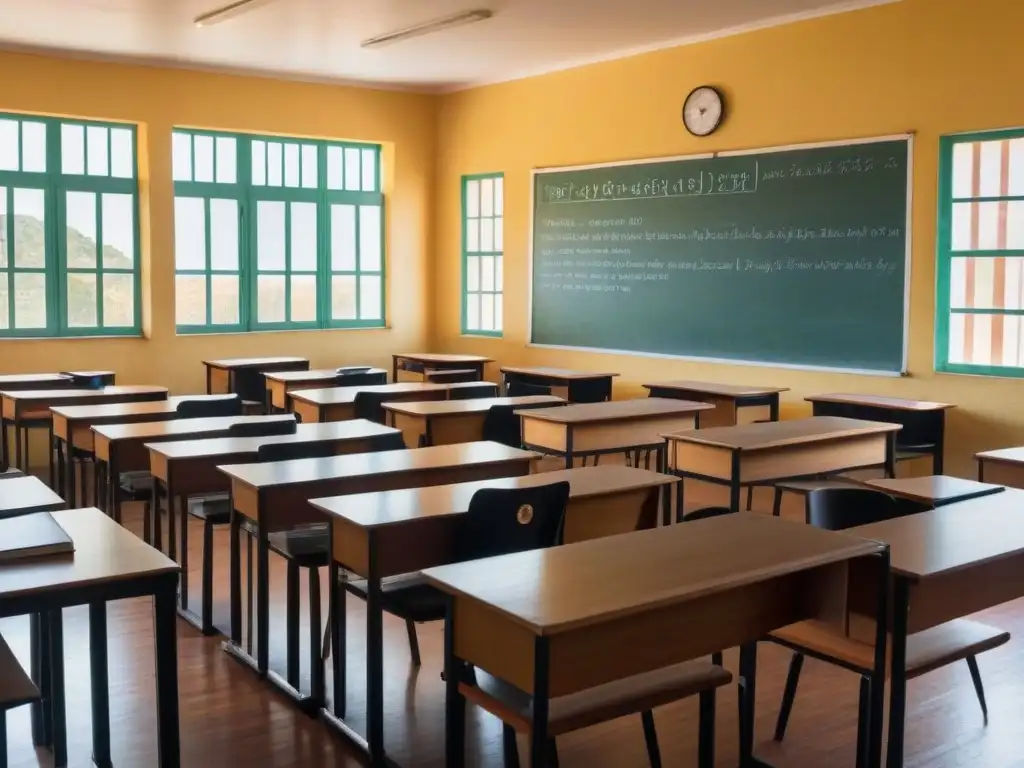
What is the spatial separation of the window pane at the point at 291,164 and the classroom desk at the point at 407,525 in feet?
21.0

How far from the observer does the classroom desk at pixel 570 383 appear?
7.63m

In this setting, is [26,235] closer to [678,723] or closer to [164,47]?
[164,47]

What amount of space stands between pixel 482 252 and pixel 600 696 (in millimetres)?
7601

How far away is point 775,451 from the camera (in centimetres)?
484

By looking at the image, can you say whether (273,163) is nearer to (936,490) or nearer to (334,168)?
(334,168)

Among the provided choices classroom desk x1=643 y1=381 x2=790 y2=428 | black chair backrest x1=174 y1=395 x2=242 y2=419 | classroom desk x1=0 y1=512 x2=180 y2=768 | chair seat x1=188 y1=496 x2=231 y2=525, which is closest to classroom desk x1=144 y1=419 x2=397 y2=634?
chair seat x1=188 y1=496 x2=231 y2=525

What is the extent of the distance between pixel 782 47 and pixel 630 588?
5707mm

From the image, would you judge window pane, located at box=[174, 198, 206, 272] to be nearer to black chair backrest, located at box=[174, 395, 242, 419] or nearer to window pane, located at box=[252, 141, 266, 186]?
window pane, located at box=[252, 141, 266, 186]

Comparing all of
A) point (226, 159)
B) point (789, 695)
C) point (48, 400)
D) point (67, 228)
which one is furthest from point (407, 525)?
point (226, 159)

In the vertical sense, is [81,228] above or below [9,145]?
below

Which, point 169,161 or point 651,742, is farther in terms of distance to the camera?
point 169,161

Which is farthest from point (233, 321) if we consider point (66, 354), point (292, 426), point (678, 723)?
point (678, 723)

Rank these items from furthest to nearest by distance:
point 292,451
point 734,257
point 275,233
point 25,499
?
point 275,233 → point 734,257 → point 292,451 → point 25,499

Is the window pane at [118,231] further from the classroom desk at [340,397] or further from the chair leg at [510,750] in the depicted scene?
the chair leg at [510,750]
